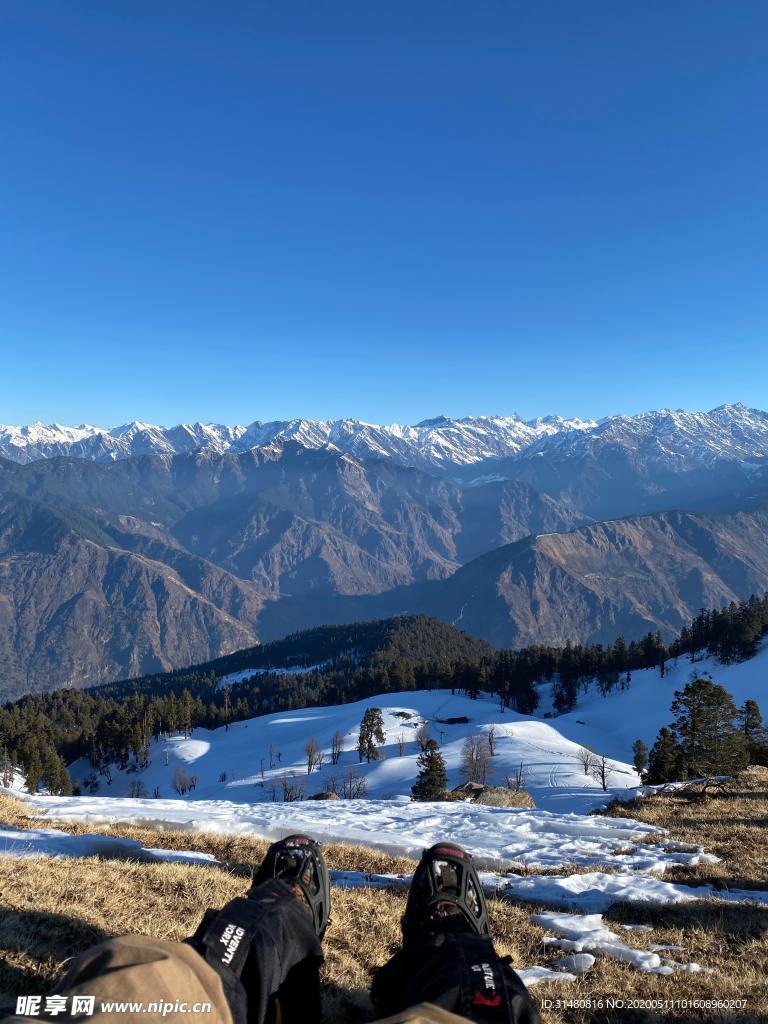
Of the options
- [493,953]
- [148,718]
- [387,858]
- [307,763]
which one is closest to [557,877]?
[387,858]

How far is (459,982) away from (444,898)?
178cm

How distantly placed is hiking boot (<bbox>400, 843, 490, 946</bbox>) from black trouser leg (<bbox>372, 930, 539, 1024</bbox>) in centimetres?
34

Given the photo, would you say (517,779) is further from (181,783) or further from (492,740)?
(181,783)

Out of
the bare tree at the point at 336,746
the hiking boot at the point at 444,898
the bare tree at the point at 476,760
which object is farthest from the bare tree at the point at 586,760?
the hiking boot at the point at 444,898

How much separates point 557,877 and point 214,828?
7.60m

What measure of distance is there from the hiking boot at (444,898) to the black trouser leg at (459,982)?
0.34m

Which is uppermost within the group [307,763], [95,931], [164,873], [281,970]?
[281,970]

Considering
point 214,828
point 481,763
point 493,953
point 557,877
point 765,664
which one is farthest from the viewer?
point 765,664

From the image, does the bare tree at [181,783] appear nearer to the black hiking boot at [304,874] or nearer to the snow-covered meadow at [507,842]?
the snow-covered meadow at [507,842]

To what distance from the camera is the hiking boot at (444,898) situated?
4.40 m

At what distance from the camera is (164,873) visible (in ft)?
23.7

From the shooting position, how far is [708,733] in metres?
38.5

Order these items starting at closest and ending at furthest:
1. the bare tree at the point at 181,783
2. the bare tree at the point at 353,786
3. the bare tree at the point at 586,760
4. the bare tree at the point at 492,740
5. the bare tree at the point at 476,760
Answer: the bare tree at the point at 586,760 → the bare tree at the point at 476,760 → the bare tree at the point at 353,786 → the bare tree at the point at 492,740 → the bare tree at the point at 181,783

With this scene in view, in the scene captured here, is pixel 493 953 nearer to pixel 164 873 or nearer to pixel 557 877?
pixel 164 873
